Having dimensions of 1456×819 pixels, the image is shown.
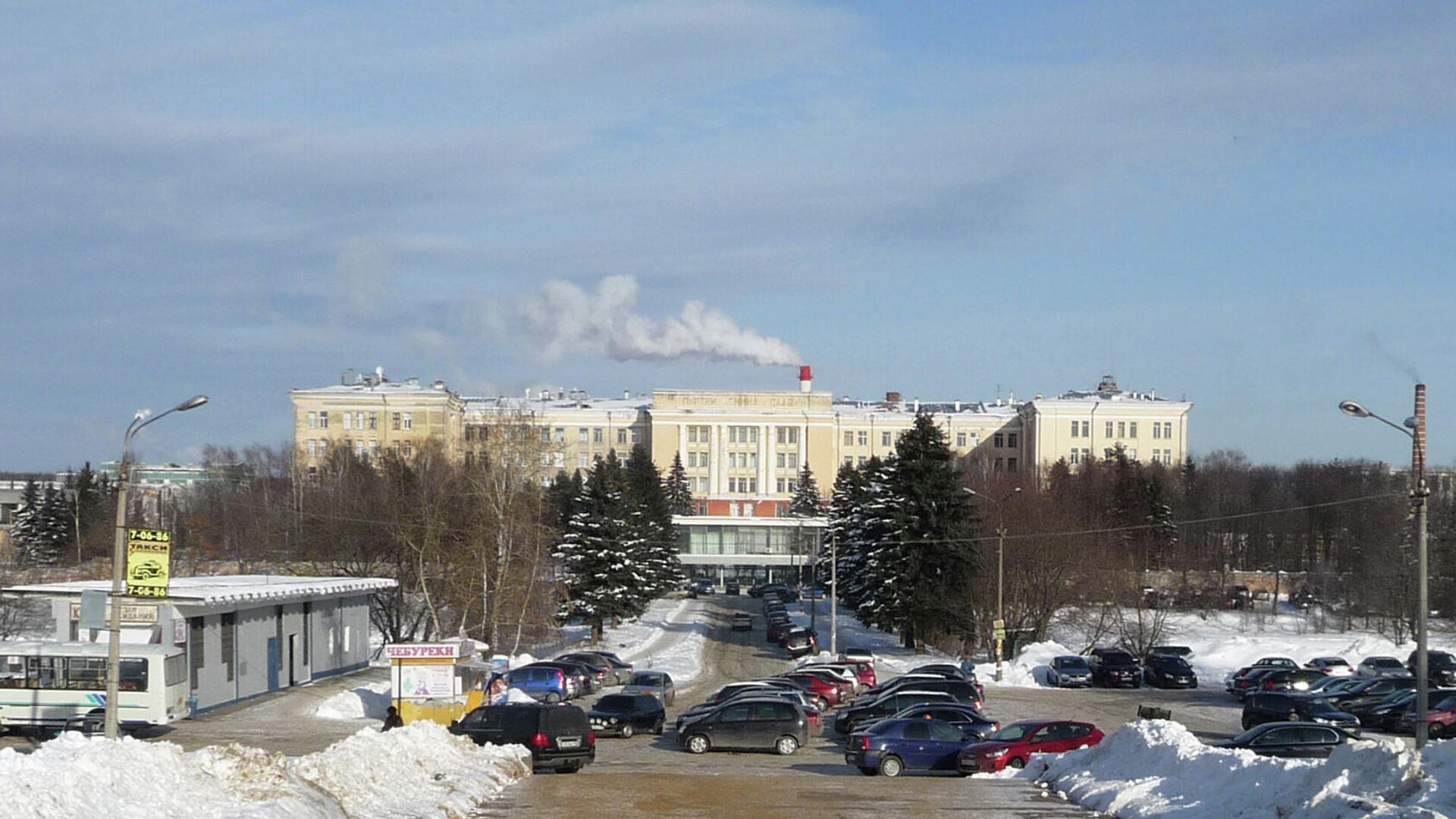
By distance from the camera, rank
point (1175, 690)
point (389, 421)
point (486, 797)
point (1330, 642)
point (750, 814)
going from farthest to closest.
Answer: point (389, 421), point (1330, 642), point (1175, 690), point (486, 797), point (750, 814)

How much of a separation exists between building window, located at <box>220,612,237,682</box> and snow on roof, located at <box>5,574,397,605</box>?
2.44ft

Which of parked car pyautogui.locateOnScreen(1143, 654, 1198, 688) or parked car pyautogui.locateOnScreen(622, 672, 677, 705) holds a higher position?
parked car pyautogui.locateOnScreen(622, 672, 677, 705)

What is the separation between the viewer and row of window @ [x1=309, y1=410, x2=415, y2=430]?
152 m

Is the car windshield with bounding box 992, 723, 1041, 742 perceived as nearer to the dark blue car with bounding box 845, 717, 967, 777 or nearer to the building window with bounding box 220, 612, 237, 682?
the dark blue car with bounding box 845, 717, 967, 777

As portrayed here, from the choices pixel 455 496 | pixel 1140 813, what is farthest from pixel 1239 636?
pixel 1140 813

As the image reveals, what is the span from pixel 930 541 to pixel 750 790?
44.1 metres

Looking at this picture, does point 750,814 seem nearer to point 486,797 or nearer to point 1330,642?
point 486,797

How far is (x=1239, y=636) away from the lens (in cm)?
7569

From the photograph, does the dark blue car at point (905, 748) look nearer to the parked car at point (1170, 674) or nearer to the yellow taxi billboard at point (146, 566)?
the yellow taxi billboard at point (146, 566)

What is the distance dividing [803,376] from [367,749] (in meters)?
138

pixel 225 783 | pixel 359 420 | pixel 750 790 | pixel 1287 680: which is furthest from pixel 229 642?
pixel 359 420

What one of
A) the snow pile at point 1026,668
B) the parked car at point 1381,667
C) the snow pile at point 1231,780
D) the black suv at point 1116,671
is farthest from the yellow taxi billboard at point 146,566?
the parked car at point 1381,667

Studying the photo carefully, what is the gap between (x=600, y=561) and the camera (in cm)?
7919

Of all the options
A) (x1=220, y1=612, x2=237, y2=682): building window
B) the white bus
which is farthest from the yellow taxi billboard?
(x1=220, y1=612, x2=237, y2=682): building window
